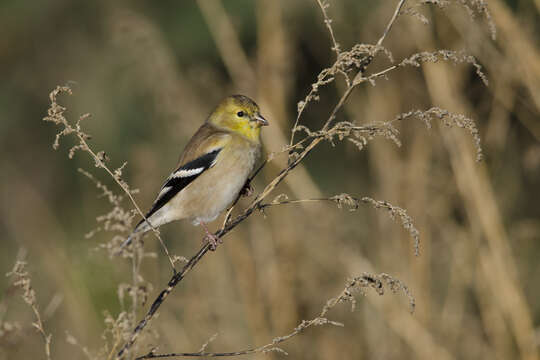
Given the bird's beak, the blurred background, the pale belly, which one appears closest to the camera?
the blurred background

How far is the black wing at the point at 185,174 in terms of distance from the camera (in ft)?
14.6

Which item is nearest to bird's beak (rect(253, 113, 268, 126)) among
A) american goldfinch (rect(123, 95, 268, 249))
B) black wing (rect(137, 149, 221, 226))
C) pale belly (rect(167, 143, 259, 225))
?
american goldfinch (rect(123, 95, 268, 249))

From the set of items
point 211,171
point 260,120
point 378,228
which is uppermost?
point 260,120

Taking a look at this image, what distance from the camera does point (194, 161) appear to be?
4.52 meters

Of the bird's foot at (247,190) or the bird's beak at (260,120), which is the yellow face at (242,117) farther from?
the bird's foot at (247,190)

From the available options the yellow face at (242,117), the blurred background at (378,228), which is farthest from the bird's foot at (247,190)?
the yellow face at (242,117)

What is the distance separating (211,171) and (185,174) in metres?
0.17

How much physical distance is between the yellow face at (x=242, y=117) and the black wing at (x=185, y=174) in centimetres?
29

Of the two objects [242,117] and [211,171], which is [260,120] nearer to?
[242,117]

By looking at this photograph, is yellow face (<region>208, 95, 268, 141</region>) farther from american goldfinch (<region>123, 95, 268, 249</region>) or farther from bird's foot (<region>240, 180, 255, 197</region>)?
bird's foot (<region>240, 180, 255, 197</region>)

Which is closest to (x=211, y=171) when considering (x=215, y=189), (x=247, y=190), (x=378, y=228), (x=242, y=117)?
(x=215, y=189)

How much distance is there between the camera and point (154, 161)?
526 centimetres

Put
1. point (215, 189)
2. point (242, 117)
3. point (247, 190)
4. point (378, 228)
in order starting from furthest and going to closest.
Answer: point (378, 228) → point (242, 117) → point (247, 190) → point (215, 189)

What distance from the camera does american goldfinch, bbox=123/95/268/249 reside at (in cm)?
445
